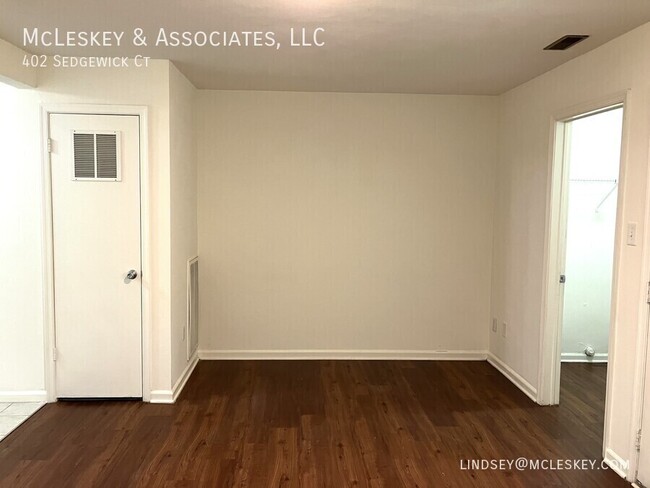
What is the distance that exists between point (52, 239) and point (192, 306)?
1255 mm

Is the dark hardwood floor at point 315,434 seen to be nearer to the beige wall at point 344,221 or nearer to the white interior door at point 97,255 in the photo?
the white interior door at point 97,255

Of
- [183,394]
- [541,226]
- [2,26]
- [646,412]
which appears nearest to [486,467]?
[646,412]

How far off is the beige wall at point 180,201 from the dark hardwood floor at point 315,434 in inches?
17.1

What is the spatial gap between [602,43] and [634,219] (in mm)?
1060

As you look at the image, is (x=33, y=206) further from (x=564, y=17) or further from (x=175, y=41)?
(x=564, y=17)

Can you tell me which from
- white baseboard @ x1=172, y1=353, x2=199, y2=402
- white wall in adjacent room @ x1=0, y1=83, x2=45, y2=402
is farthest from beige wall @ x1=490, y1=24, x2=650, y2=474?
white wall in adjacent room @ x1=0, y1=83, x2=45, y2=402

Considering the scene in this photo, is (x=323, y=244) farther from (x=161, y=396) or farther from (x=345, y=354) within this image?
(x=161, y=396)

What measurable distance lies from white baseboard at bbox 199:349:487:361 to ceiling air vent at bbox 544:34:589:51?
276cm

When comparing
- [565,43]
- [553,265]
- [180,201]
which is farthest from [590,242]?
[180,201]

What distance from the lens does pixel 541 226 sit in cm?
→ 362

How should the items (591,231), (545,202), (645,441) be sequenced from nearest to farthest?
(645,441)
(545,202)
(591,231)

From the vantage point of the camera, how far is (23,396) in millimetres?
3570

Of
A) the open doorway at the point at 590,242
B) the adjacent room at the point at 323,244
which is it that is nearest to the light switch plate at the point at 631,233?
the adjacent room at the point at 323,244

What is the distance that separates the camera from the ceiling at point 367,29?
2.37 m
